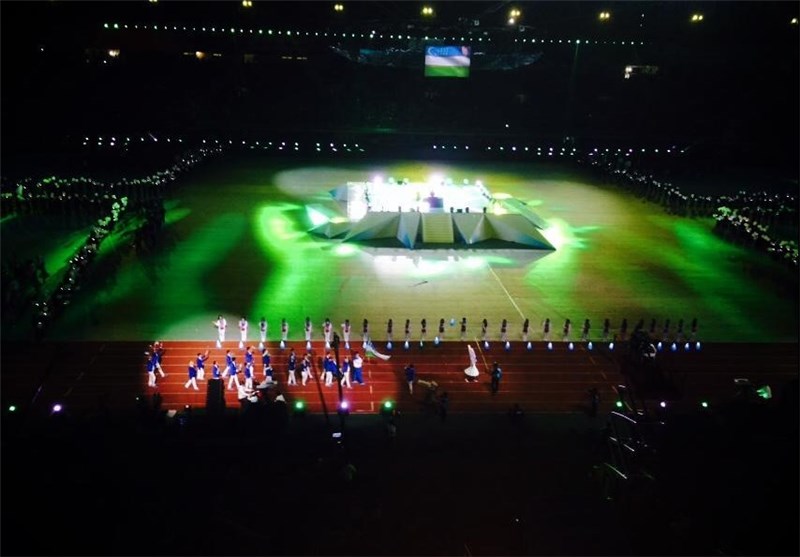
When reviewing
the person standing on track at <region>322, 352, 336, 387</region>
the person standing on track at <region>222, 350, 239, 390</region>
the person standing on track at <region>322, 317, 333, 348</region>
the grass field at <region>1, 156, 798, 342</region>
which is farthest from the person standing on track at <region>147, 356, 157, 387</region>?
the person standing on track at <region>322, 317, 333, 348</region>

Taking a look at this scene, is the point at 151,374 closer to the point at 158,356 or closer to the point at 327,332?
the point at 158,356

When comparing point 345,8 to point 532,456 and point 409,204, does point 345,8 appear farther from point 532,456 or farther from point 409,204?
point 532,456

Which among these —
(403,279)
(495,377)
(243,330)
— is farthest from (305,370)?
(403,279)

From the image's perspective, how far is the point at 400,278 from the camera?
21.0 meters

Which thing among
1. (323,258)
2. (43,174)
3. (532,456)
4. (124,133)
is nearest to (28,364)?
(323,258)

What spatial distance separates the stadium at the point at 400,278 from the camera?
1046 cm

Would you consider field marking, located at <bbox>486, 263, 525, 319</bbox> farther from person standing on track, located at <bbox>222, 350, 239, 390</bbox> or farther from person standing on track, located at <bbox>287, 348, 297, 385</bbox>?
person standing on track, located at <bbox>222, 350, 239, 390</bbox>

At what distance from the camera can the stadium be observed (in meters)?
10.5

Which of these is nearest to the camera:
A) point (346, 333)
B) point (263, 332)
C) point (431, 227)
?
point (263, 332)

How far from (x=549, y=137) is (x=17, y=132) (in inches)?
1478

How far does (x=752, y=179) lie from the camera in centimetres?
3950

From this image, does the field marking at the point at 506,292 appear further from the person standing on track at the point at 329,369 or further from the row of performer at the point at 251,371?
the person standing on track at the point at 329,369

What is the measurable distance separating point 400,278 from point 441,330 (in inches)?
189

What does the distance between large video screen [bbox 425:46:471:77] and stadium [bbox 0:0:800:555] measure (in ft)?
0.75
